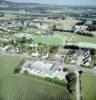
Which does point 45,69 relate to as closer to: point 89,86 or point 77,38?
point 89,86

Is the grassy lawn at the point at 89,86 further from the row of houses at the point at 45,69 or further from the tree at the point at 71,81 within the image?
the row of houses at the point at 45,69

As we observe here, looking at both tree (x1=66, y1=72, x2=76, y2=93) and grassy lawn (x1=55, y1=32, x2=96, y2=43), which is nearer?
tree (x1=66, y1=72, x2=76, y2=93)

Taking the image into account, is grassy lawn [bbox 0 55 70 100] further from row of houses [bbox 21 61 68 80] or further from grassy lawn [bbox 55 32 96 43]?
grassy lawn [bbox 55 32 96 43]

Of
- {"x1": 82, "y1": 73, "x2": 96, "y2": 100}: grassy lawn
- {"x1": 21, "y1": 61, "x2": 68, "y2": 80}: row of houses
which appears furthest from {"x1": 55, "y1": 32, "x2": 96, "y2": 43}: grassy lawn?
{"x1": 82, "y1": 73, "x2": 96, "y2": 100}: grassy lawn

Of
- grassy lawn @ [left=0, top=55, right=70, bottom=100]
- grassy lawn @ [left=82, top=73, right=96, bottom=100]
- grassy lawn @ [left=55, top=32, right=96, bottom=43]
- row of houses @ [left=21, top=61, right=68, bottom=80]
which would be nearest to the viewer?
grassy lawn @ [left=0, top=55, right=70, bottom=100]

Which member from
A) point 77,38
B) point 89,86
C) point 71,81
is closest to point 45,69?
point 71,81

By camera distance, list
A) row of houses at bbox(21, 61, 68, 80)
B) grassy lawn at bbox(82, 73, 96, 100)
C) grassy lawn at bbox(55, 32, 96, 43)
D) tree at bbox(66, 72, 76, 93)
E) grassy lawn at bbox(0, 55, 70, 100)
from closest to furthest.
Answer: grassy lawn at bbox(0, 55, 70, 100) → grassy lawn at bbox(82, 73, 96, 100) → tree at bbox(66, 72, 76, 93) → row of houses at bbox(21, 61, 68, 80) → grassy lawn at bbox(55, 32, 96, 43)

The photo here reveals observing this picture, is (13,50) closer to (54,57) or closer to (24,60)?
(24,60)

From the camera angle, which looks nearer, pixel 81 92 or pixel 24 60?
pixel 81 92

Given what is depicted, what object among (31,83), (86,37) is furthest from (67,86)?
(86,37)
